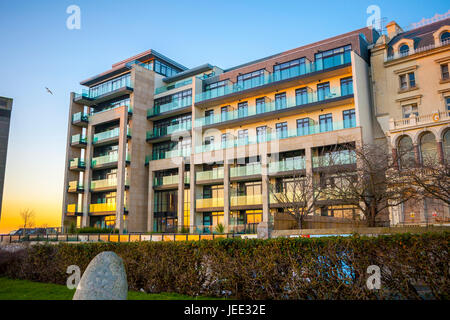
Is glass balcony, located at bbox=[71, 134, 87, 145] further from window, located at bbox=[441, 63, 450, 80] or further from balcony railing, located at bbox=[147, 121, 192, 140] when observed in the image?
window, located at bbox=[441, 63, 450, 80]

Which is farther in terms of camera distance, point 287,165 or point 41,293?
point 287,165

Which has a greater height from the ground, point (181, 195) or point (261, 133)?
point (261, 133)

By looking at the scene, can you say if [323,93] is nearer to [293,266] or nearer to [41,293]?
[293,266]

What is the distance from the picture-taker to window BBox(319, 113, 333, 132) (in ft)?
108

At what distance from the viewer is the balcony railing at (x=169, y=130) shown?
43062mm

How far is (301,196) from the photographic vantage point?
29188 mm

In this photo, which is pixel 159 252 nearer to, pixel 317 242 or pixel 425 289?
pixel 317 242

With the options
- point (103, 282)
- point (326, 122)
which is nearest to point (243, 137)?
point (326, 122)

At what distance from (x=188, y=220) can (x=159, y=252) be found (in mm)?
31516

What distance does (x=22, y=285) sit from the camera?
13227 mm

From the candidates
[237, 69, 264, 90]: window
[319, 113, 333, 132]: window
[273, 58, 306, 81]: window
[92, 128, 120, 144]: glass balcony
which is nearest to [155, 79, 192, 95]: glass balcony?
[237, 69, 264, 90]: window

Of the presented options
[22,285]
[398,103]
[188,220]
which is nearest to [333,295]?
[22,285]

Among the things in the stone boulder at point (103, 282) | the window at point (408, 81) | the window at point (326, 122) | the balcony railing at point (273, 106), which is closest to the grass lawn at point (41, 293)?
the stone boulder at point (103, 282)

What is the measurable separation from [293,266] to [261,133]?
99.2 ft
